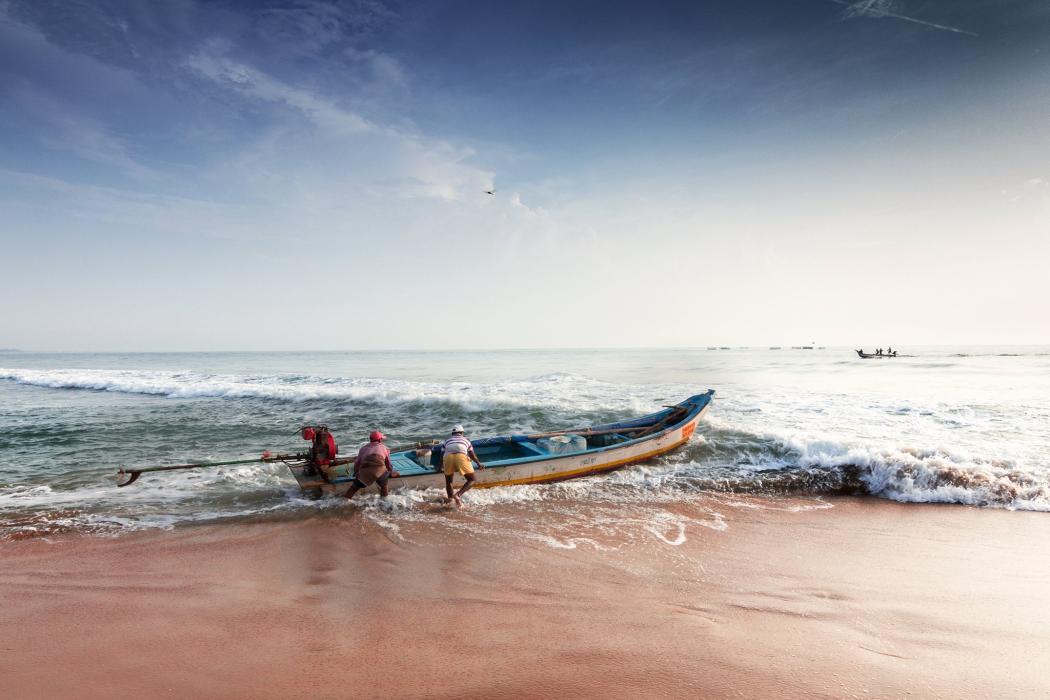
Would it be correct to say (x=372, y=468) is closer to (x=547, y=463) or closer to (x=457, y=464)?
(x=457, y=464)

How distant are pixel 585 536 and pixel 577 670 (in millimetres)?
3555

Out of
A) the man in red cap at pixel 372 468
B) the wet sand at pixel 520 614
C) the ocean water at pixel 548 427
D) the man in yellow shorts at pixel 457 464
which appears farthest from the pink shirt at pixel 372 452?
the wet sand at pixel 520 614

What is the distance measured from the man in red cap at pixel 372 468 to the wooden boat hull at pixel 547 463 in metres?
0.26

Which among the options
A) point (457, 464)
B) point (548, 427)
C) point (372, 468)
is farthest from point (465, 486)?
point (548, 427)

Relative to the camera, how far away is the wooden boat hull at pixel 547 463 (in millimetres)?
9448

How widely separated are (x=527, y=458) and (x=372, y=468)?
3.30 meters

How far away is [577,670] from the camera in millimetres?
4246

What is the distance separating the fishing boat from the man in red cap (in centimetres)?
26

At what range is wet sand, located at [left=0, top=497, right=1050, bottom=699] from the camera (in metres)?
4.14

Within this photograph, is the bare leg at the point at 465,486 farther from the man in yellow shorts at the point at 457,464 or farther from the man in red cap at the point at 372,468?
the man in red cap at the point at 372,468

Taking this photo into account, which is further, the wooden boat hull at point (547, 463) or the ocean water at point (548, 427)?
the wooden boat hull at point (547, 463)

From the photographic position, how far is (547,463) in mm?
10656

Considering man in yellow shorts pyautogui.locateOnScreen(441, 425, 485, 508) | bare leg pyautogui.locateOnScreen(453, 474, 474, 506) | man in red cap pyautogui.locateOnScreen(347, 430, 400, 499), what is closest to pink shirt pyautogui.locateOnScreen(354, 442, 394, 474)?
man in red cap pyautogui.locateOnScreen(347, 430, 400, 499)

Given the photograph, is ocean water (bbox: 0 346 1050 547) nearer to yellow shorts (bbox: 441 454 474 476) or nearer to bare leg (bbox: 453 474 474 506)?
bare leg (bbox: 453 474 474 506)
